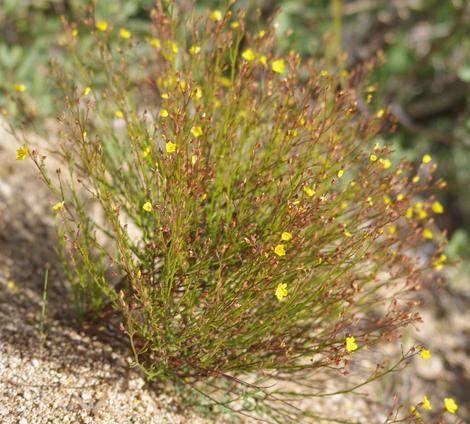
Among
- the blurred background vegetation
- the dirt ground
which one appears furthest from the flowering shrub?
the blurred background vegetation

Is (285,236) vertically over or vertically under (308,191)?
under

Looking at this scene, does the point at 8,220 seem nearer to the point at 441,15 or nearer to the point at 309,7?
the point at 309,7

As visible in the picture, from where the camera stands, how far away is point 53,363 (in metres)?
2.15

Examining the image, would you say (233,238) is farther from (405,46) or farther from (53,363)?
(405,46)

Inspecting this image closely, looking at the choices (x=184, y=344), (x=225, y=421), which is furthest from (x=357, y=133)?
(x=225, y=421)

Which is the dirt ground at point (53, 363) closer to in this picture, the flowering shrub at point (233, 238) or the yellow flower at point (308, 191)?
the flowering shrub at point (233, 238)

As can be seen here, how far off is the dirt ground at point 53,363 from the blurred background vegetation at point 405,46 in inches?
45.6

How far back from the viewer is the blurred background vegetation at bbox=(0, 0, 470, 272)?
4219 mm

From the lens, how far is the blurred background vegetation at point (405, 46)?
4.22 m

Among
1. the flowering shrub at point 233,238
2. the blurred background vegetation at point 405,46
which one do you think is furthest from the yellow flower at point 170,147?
the blurred background vegetation at point 405,46

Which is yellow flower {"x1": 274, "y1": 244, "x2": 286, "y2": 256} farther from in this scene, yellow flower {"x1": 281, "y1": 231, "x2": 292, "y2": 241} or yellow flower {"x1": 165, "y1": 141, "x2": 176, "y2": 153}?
yellow flower {"x1": 165, "y1": 141, "x2": 176, "y2": 153}

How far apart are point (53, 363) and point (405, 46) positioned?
4.18 m

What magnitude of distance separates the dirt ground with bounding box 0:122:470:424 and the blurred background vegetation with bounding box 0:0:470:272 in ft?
3.80

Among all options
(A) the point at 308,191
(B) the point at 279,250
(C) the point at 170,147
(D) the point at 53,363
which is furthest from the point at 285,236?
(D) the point at 53,363
